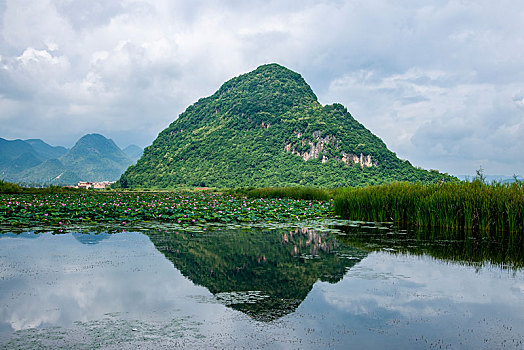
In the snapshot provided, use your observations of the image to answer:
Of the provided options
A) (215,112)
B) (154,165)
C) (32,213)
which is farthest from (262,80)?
(32,213)

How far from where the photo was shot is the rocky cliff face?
11825 cm

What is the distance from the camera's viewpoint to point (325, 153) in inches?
4783

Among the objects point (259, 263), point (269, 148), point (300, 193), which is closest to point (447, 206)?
point (259, 263)

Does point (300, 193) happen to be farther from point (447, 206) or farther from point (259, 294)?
point (259, 294)

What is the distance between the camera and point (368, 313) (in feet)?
17.0

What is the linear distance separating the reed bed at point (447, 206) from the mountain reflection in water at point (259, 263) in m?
4.76

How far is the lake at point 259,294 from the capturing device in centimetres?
434

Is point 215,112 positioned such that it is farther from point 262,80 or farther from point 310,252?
point 310,252

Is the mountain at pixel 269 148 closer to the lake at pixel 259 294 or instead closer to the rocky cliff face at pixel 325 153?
the rocky cliff face at pixel 325 153

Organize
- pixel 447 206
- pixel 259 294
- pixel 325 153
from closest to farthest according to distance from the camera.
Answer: pixel 259 294 < pixel 447 206 < pixel 325 153

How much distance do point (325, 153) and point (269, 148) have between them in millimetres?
21325

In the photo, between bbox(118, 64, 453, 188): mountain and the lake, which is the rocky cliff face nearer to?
bbox(118, 64, 453, 188): mountain

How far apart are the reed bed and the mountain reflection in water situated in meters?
4.76

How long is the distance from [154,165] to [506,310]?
483ft
